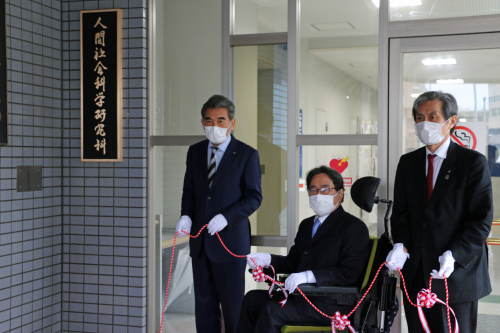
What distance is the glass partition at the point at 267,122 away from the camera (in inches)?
121

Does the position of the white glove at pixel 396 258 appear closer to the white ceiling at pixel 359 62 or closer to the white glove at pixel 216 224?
the white glove at pixel 216 224

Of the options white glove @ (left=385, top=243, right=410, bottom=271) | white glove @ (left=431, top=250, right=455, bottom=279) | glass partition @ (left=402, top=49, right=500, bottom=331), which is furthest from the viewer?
glass partition @ (left=402, top=49, right=500, bottom=331)

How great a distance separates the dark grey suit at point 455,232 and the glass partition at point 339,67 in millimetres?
731

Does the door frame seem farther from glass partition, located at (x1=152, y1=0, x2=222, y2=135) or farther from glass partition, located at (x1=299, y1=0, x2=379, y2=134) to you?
glass partition, located at (x1=152, y1=0, x2=222, y2=135)

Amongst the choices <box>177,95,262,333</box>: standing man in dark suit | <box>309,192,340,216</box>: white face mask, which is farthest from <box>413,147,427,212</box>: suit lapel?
<box>177,95,262,333</box>: standing man in dark suit

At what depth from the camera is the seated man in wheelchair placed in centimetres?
219

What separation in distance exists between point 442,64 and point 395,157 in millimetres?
603

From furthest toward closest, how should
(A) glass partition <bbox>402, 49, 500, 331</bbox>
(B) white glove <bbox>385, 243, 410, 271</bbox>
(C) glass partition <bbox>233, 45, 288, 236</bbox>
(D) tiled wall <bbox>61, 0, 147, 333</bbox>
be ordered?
1. (D) tiled wall <bbox>61, 0, 147, 333</bbox>
2. (C) glass partition <bbox>233, 45, 288, 236</bbox>
3. (A) glass partition <bbox>402, 49, 500, 331</bbox>
4. (B) white glove <bbox>385, 243, 410, 271</bbox>

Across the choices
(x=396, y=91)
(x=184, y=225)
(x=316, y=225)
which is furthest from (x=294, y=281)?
(x=396, y=91)

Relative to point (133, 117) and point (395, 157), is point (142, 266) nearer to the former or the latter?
point (133, 117)

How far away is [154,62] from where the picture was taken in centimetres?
327

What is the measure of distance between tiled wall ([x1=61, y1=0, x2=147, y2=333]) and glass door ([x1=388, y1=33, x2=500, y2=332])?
1.62 meters

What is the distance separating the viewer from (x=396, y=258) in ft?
7.06

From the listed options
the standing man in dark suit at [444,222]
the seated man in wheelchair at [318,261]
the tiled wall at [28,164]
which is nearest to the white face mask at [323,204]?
the seated man in wheelchair at [318,261]
